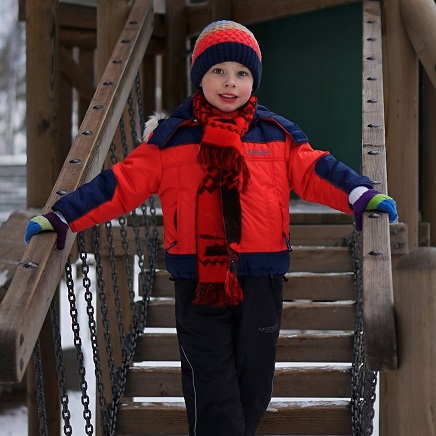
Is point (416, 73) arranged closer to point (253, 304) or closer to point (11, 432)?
point (253, 304)

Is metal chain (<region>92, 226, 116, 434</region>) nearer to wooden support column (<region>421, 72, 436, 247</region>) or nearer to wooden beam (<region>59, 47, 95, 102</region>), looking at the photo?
wooden support column (<region>421, 72, 436, 247</region>)

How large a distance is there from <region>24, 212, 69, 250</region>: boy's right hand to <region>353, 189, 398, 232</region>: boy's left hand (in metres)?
0.77

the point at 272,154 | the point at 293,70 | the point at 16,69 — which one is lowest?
the point at 272,154

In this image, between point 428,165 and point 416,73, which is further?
point 428,165

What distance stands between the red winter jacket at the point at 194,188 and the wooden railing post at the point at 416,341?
633mm

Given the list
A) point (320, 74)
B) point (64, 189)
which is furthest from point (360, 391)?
point (320, 74)

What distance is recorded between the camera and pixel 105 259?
4105 mm

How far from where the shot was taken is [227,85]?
2.49 metres

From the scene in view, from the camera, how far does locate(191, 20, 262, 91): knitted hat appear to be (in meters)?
2.50

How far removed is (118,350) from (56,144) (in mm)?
1151

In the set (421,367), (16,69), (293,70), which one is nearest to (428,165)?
(293,70)

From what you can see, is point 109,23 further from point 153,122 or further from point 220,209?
point 220,209

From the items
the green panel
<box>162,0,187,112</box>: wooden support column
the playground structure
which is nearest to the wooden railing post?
the playground structure

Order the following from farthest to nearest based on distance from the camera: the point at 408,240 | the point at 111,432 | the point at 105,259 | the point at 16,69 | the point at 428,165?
1. the point at 16,69
2. the point at 428,165
3. the point at 105,259
4. the point at 408,240
5. the point at 111,432
